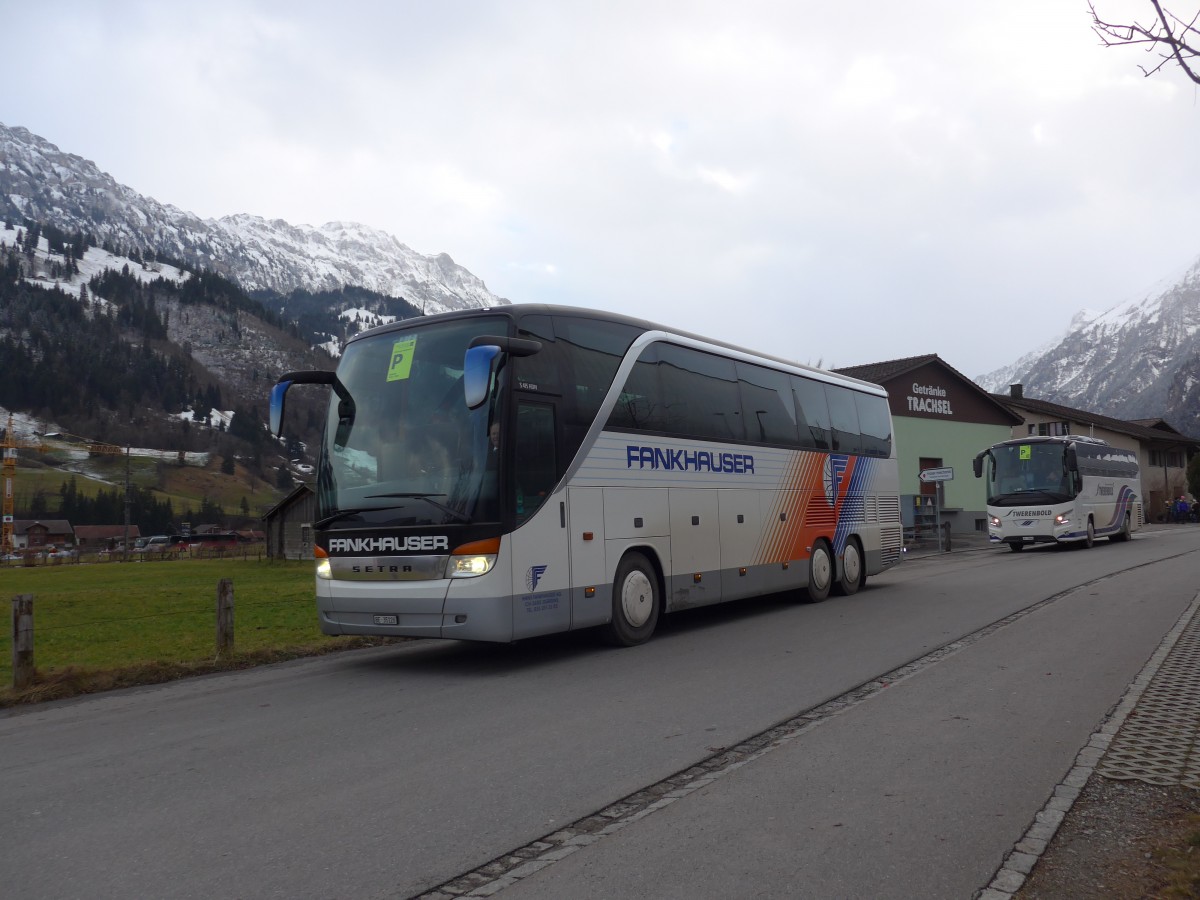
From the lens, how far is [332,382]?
10.0 metres

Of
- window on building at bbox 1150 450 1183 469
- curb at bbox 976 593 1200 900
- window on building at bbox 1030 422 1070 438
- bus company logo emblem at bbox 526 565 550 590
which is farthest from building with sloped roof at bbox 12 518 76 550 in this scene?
curb at bbox 976 593 1200 900

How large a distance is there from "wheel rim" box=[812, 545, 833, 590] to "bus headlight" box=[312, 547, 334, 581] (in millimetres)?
8221

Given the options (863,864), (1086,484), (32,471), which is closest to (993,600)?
(863,864)

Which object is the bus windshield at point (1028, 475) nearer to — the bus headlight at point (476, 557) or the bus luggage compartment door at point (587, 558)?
the bus luggage compartment door at point (587, 558)

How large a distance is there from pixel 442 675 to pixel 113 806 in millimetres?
4279

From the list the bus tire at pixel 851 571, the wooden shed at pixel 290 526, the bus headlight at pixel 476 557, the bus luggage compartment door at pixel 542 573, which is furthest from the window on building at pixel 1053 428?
the bus headlight at pixel 476 557

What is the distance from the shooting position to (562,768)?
18.4 ft

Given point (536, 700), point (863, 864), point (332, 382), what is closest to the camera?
point (863, 864)

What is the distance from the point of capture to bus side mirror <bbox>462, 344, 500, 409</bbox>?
779 centimetres

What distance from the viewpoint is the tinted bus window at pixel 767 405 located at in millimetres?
13680

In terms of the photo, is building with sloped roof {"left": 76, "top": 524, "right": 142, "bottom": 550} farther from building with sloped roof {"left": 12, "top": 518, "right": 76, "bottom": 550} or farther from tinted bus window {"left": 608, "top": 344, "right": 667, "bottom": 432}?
tinted bus window {"left": 608, "top": 344, "right": 667, "bottom": 432}

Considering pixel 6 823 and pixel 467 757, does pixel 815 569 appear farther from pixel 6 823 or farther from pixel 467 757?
pixel 6 823

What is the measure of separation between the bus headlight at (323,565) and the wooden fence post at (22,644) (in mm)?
2593

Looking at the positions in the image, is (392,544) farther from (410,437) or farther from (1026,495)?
(1026,495)
